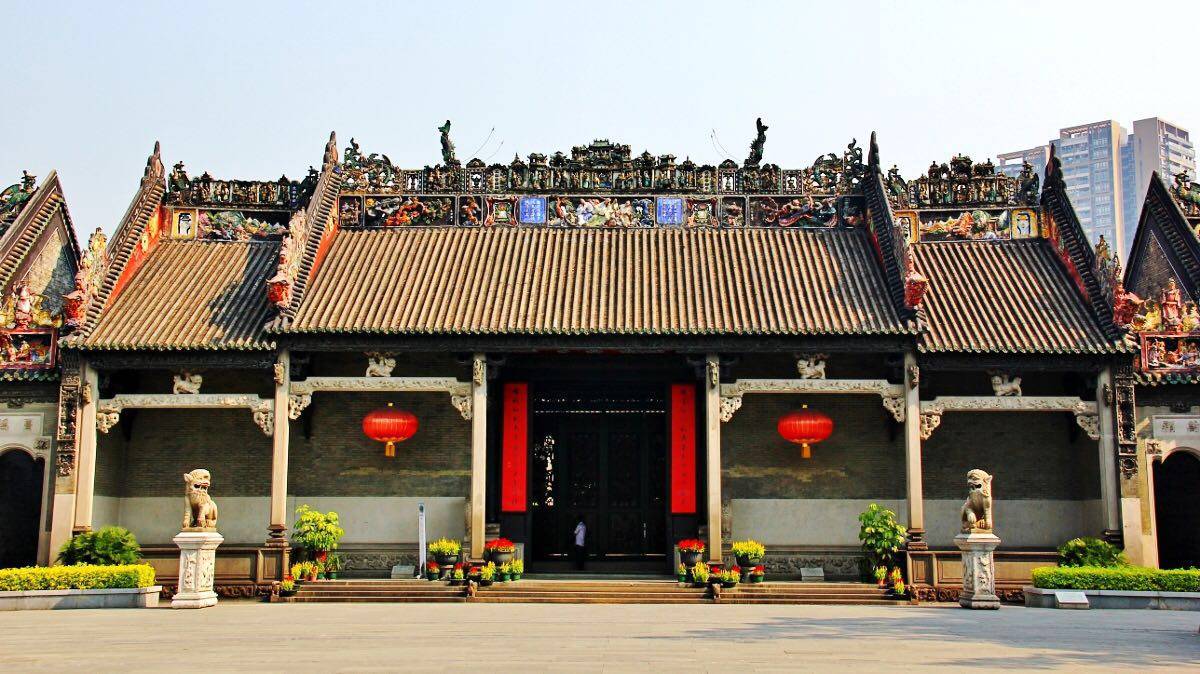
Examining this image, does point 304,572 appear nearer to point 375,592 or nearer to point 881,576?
point 375,592

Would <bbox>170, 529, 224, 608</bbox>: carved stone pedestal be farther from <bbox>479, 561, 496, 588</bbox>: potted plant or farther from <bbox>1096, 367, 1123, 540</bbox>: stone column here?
<bbox>1096, 367, 1123, 540</bbox>: stone column

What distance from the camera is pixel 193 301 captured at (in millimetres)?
21984

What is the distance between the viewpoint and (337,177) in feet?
79.6

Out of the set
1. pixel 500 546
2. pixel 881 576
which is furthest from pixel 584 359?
pixel 881 576

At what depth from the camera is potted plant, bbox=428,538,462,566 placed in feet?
66.0

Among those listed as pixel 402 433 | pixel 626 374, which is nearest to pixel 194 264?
pixel 402 433

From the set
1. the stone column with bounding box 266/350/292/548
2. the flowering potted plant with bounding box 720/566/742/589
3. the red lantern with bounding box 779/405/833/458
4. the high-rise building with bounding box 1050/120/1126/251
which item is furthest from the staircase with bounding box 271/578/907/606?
the high-rise building with bounding box 1050/120/1126/251

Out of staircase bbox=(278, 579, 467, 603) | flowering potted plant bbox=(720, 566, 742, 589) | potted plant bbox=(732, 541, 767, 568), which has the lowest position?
staircase bbox=(278, 579, 467, 603)

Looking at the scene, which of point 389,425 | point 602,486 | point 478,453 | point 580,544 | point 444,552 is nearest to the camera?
point 444,552

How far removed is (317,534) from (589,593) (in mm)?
4851

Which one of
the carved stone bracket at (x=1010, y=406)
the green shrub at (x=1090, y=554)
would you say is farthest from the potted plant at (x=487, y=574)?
the green shrub at (x=1090, y=554)

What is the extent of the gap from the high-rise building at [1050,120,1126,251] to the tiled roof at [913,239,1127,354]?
69.7 metres

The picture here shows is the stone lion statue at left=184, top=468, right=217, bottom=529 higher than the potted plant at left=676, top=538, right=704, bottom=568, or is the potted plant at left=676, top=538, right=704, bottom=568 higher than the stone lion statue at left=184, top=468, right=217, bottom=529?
the stone lion statue at left=184, top=468, right=217, bottom=529

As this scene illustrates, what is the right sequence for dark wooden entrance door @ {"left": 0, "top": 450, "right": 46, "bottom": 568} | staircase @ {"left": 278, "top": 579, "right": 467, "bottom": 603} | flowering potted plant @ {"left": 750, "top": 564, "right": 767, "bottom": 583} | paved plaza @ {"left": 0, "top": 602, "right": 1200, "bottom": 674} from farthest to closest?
dark wooden entrance door @ {"left": 0, "top": 450, "right": 46, "bottom": 568}
flowering potted plant @ {"left": 750, "top": 564, "right": 767, "bottom": 583}
staircase @ {"left": 278, "top": 579, "right": 467, "bottom": 603}
paved plaza @ {"left": 0, "top": 602, "right": 1200, "bottom": 674}
